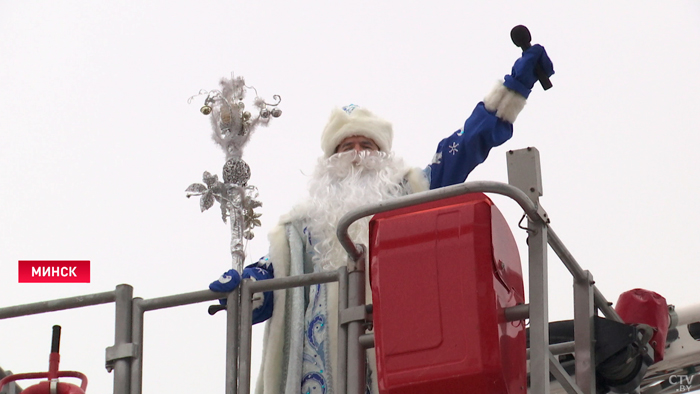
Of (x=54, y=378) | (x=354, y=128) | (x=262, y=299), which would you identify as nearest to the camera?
(x=54, y=378)

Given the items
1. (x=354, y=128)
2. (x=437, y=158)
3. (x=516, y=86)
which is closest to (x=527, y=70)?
(x=516, y=86)

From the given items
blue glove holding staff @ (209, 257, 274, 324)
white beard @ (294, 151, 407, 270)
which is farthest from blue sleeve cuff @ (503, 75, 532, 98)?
blue glove holding staff @ (209, 257, 274, 324)

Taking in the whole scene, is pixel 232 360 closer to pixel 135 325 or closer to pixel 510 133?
pixel 135 325

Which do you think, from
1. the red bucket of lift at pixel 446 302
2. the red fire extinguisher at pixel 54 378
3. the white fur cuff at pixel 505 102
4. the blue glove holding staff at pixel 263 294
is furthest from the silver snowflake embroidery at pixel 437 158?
the red fire extinguisher at pixel 54 378

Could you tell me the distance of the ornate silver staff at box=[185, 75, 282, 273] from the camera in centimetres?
483

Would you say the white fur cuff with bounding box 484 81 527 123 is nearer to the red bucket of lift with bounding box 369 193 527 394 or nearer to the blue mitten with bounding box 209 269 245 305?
the red bucket of lift with bounding box 369 193 527 394

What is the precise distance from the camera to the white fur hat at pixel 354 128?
5418mm

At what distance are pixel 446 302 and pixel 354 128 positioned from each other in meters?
2.20

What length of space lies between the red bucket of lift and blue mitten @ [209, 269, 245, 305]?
2.37ft

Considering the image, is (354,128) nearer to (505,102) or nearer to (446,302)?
(505,102)

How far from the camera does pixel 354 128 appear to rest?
5.42 m

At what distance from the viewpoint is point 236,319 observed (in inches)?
160

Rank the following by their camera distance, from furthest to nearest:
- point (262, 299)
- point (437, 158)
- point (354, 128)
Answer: point (354, 128) < point (437, 158) < point (262, 299)

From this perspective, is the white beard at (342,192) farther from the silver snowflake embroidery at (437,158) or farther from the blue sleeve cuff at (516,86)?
the blue sleeve cuff at (516,86)
